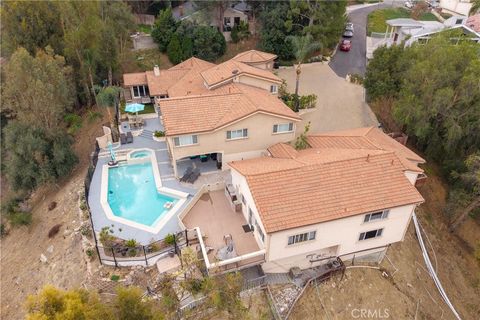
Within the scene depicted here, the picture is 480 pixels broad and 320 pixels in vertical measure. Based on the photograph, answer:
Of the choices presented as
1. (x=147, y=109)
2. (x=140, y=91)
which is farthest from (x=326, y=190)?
(x=140, y=91)

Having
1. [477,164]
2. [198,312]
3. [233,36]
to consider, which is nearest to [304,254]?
[198,312]

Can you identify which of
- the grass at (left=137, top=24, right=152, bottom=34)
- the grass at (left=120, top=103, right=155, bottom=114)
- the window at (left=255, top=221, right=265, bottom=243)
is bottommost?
the grass at (left=120, top=103, right=155, bottom=114)

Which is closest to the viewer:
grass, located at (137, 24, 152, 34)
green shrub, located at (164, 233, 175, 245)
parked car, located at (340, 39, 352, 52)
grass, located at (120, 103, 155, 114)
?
green shrub, located at (164, 233, 175, 245)

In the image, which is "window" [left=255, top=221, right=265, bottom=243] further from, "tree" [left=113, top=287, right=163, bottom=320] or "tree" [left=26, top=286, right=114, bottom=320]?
"tree" [left=26, top=286, right=114, bottom=320]

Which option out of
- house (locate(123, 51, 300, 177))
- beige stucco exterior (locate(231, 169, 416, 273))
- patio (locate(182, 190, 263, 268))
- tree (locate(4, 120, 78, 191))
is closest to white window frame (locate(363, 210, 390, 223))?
beige stucco exterior (locate(231, 169, 416, 273))

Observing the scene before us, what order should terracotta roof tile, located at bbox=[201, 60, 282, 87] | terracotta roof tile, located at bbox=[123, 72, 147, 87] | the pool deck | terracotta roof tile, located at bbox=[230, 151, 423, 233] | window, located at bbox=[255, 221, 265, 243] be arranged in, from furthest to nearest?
1. terracotta roof tile, located at bbox=[123, 72, 147, 87]
2. terracotta roof tile, located at bbox=[201, 60, 282, 87]
3. the pool deck
4. window, located at bbox=[255, 221, 265, 243]
5. terracotta roof tile, located at bbox=[230, 151, 423, 233]

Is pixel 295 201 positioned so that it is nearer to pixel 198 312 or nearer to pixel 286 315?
pixel 286 315
